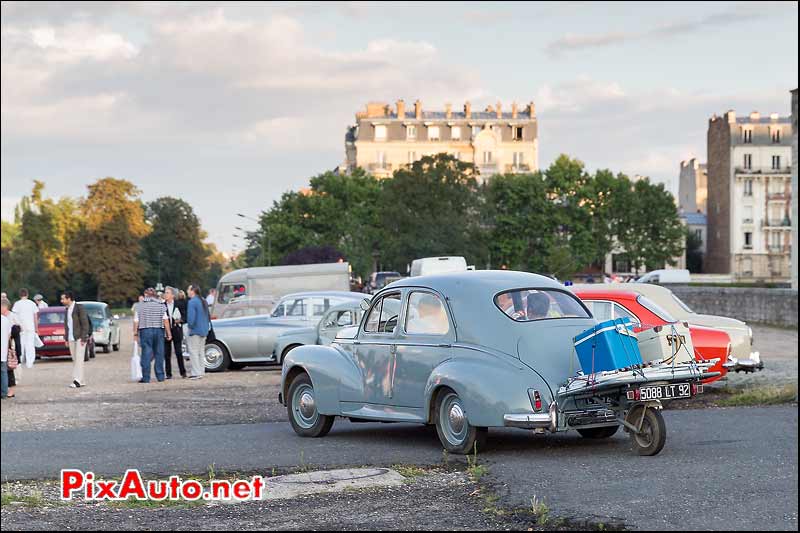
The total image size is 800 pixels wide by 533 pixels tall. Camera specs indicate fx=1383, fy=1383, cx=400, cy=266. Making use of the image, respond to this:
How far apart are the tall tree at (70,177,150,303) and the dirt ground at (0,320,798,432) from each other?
704 cm

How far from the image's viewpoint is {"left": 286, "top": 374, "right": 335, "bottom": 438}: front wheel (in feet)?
28.2

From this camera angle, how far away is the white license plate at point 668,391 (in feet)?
25.1

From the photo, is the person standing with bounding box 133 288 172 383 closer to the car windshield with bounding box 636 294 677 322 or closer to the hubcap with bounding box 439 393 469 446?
the car windshield with bounding box 636 294 677 322

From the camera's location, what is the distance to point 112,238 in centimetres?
935

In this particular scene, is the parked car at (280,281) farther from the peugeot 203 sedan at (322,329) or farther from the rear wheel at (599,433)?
the rear wheel at (599,433)

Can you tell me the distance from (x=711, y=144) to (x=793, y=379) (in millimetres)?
124383

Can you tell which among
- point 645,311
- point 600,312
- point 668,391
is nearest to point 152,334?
point 645,311

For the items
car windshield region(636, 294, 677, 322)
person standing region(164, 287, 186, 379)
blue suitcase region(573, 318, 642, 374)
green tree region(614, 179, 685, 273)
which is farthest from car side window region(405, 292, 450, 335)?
green tree region(614, 179, 685, 273)

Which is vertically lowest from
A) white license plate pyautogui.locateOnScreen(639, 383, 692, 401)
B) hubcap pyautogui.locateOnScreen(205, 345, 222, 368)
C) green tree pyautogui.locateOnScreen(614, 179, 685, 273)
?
hubcap pyautogui.locateOnScreen(205, 345, 222, 368)

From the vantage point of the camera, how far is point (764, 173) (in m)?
138

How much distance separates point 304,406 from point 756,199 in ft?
443

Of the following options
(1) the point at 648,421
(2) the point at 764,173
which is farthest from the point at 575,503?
(2) the point at 764,173

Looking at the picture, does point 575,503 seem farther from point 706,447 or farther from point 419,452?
point 706,447

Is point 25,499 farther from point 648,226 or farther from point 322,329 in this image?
point 648,226
